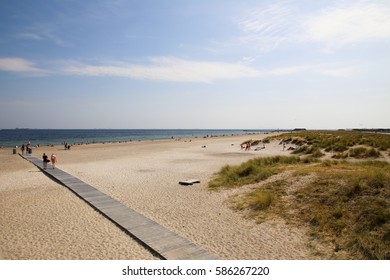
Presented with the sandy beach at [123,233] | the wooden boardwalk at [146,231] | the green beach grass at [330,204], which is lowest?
the sandy beach at [123,233]

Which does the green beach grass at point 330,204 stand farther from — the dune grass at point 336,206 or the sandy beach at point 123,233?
the sandy beach at point 123,233

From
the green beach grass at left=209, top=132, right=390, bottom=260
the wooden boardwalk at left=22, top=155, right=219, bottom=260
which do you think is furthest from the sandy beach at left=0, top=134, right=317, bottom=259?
the green beach grass at left=209, top=132, right=390, bottom=260

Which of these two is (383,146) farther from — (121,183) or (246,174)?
(121,183)

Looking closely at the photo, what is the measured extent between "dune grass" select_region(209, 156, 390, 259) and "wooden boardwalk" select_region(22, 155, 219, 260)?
128 inches

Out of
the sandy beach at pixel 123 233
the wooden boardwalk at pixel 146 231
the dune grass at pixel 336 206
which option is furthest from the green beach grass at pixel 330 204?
the wooden boardwalk at pixel 146 231

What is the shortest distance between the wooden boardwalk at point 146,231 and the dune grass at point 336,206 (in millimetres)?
3261

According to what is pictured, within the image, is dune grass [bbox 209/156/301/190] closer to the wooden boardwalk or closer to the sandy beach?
the sandy beach

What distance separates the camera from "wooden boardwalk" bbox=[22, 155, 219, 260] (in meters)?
6.66

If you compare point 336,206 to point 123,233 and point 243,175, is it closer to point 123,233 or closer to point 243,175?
point 243,175

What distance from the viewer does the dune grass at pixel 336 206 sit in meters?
7.14

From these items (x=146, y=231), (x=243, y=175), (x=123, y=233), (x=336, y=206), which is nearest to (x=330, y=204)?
(x=336, y=206)

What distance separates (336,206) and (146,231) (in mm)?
6473

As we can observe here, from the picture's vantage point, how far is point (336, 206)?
9.30m

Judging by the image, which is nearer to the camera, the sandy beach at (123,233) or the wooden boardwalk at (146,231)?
the wooden boardwalk at (146,231)
